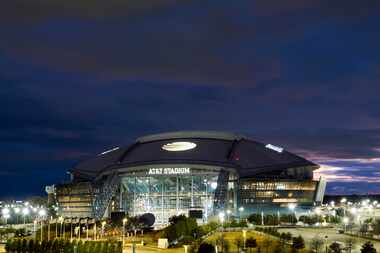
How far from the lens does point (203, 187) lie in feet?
573

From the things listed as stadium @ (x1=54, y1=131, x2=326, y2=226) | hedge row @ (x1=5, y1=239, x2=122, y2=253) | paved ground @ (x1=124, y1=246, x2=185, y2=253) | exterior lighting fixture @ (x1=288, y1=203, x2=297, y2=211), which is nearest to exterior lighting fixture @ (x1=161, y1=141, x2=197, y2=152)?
stadium @ (x1=54, y1=131, x2=326, y2=226)

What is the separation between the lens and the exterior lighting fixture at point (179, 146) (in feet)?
600

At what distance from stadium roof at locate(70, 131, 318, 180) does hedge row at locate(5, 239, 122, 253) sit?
99575 mm

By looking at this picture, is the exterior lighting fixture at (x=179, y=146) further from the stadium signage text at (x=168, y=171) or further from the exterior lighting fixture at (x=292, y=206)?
the exterior lighting fixture at (x=292, y=206)

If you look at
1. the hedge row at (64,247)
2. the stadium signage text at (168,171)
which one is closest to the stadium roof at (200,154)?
the stadium signage text at (168,171)

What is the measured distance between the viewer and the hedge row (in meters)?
69.5

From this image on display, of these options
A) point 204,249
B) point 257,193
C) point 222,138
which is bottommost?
point 204,249

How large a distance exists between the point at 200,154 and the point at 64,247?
107468 millimetres

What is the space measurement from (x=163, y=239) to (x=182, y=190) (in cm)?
9099

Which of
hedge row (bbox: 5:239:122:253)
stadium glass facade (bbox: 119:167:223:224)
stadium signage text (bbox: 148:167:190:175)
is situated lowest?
hedge row (bbox: 5:239:122:253)

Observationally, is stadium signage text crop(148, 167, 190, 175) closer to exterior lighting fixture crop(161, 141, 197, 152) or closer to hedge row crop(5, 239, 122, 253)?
exterior lighting fixture crop(161, 141, 197, 152)

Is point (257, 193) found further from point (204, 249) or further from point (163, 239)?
point (204, 249)

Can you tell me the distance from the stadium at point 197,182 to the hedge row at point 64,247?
288ft

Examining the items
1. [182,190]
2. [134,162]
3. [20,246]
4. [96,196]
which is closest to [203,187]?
[182,190]
